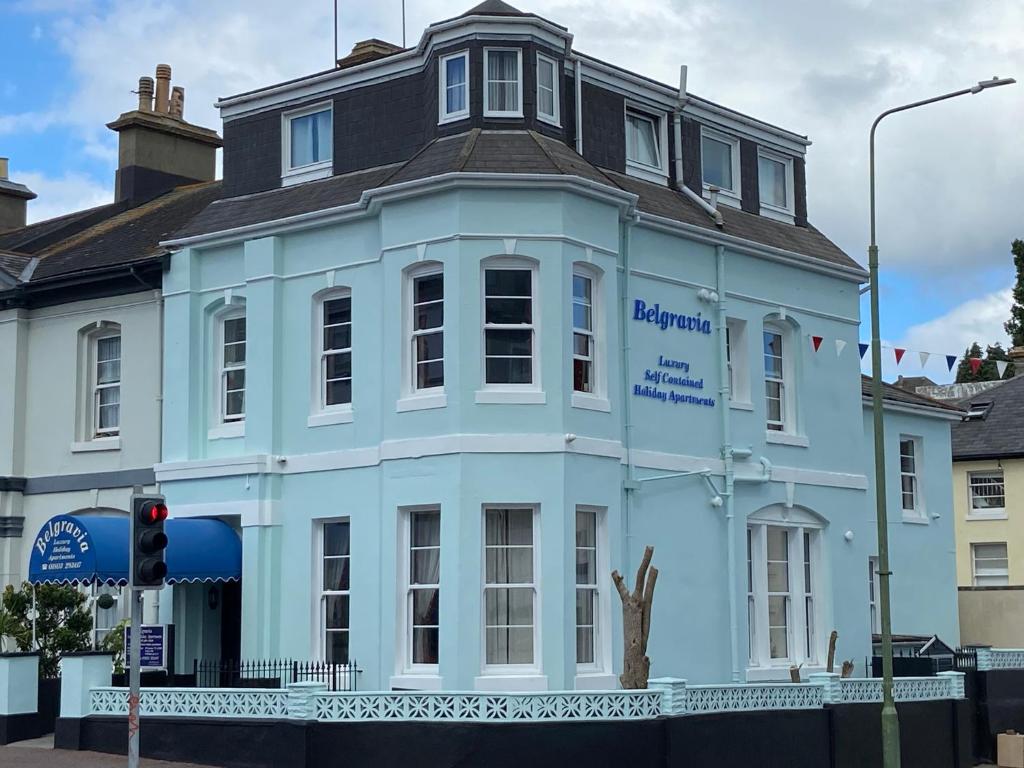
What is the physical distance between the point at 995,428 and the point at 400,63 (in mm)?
23170

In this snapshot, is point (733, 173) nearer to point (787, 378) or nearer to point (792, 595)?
point (787, 378)

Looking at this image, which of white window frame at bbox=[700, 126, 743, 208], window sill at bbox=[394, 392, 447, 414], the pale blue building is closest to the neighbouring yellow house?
the pale blue building

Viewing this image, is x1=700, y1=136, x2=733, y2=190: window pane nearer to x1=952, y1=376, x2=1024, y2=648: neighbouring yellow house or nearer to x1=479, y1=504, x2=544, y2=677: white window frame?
x1=479, y1=504, x2=544, y2=677: white window frame

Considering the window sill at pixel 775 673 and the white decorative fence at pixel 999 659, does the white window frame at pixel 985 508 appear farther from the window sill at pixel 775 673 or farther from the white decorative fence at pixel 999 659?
the window sill at pixel 775 673

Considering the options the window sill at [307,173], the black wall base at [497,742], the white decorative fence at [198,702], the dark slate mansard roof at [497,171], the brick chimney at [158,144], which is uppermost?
the brick chimney at [158,144]

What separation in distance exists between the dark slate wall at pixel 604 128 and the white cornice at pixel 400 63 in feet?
3.83

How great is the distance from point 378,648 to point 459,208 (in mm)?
6244

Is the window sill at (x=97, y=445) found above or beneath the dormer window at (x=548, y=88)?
beneath

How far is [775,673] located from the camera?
26.1 meters

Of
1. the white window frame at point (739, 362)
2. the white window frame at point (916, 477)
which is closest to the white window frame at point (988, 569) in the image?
the white window frame at point (916, 477)

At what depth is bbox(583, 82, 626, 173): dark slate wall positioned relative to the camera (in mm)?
25500

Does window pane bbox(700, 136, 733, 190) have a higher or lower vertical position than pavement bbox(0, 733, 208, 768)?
higher

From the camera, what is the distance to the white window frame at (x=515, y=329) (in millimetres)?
22297

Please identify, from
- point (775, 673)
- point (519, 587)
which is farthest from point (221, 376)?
point (775, 673)
